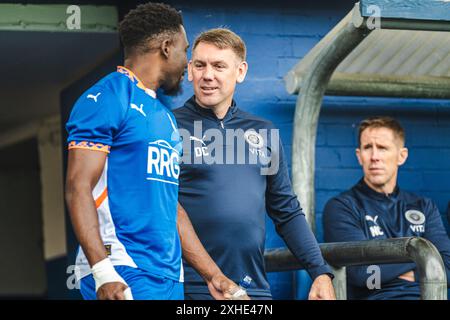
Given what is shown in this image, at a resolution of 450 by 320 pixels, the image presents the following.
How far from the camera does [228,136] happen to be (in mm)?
3615

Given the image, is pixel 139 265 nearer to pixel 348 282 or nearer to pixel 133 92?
pixel 133 92

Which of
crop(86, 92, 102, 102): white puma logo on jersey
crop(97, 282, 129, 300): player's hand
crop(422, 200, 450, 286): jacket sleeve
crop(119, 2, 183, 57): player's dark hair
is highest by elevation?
crop(119, 2, 183, 57): player's dark hair

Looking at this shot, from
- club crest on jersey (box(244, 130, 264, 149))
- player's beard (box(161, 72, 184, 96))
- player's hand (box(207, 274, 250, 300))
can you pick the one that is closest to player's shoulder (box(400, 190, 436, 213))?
club crest on jersey (box(244, 130, 264, 149))

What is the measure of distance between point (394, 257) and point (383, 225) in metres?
0.92

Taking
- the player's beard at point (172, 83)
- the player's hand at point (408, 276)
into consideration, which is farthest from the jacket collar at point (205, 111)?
the player's hand at point (408, 276)

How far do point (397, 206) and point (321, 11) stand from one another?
1.16 meters

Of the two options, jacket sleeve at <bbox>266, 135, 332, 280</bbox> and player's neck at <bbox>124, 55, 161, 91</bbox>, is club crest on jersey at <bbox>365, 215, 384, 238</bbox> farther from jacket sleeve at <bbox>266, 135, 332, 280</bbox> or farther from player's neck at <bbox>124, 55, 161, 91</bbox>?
player's neck at <bbox>124, 55, 161, 91</bbox>

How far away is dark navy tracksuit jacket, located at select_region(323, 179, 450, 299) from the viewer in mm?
4191

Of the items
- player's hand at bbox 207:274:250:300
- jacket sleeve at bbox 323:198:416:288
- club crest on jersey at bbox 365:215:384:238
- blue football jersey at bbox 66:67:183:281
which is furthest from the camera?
club crest on jersey at bbox 365:215:384:238

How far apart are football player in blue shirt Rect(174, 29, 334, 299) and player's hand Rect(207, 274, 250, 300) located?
141 millimetres

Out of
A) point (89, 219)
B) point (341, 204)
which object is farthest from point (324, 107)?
point (89, 219)

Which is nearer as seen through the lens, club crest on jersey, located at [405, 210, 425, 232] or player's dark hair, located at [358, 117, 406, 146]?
club crest on jersey, located at [405, 210, 425, 232]

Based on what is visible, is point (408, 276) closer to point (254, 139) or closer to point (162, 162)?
point (254, 139)
